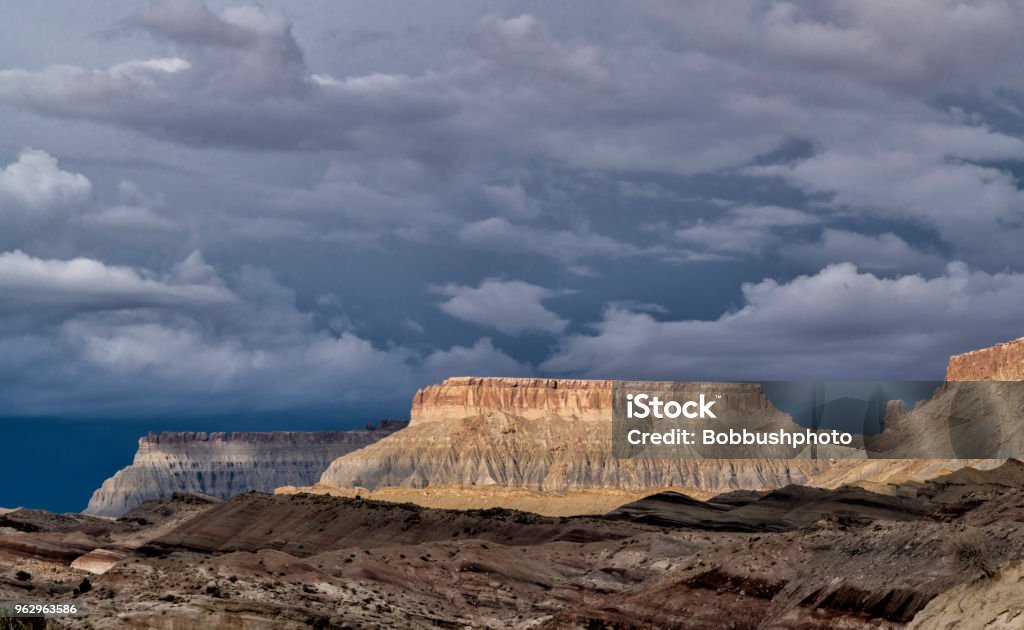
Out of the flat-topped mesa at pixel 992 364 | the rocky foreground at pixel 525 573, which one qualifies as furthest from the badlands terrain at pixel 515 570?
the flat-topped mesa at pixel 992 364

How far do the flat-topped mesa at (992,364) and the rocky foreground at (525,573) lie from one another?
102 meters

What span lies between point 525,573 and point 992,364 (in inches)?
5283

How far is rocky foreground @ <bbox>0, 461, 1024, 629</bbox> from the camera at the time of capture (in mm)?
34219

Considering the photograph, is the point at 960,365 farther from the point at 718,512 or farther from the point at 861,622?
the point at 861,622

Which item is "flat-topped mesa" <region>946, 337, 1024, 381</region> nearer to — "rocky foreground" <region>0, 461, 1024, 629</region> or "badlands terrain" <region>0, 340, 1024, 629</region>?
"badlands terrain" <region>0, 340, 1024, 629</region>

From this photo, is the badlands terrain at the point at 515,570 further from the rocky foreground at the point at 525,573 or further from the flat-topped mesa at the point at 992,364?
the flat-topped mesa at the point at 992,364

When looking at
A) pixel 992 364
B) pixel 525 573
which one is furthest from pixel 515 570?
pixel 992 364

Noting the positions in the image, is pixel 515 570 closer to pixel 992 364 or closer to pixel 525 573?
pixel 525 573

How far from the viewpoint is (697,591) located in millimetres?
42844

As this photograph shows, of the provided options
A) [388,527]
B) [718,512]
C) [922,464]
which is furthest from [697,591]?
[922,464]

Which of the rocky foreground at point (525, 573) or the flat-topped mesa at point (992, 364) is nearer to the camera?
the rocky foreground at point (525, 573)

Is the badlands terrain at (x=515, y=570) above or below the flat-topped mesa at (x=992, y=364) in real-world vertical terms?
below

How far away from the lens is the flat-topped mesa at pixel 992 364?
550 feet

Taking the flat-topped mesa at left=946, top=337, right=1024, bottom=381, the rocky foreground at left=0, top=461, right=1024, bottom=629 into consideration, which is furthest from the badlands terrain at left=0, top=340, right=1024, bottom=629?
the flat-topped mesa at left=946, top=337, right=1024, bottom=381
